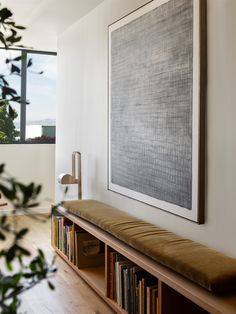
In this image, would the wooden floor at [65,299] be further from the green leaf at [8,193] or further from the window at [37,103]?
the window at [37,103]

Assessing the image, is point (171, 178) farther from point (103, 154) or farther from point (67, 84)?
point (67, 84)

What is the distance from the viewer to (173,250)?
2.23 m

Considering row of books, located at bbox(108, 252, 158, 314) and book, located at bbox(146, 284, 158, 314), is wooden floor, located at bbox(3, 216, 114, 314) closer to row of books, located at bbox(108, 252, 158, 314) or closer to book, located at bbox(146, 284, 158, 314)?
row of books, located at bbox(108, 252, 158, 314)

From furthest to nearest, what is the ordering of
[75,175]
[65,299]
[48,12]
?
1. [75,175]
2. [48,12]
3. [65,299]

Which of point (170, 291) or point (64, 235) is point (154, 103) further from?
point (64, 235)

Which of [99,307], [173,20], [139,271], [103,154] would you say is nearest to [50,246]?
[103,154]

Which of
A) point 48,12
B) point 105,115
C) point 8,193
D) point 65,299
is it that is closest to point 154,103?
point 105,115

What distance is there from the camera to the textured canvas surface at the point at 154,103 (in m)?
2.53

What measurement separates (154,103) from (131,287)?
4.05 ft

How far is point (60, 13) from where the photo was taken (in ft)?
13.6

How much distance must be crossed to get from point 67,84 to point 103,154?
1.31 meters

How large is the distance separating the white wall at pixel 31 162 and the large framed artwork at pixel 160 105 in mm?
2678

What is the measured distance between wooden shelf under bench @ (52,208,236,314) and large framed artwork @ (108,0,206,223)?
1.26 ft

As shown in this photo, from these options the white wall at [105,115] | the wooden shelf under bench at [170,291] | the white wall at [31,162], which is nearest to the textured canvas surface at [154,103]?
the white wall at [105,115]
